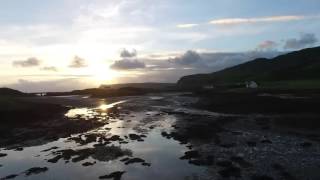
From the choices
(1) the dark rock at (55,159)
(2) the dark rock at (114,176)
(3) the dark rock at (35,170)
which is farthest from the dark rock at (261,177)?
(1) the dark rock at (55,159)

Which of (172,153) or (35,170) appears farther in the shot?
(172,153)

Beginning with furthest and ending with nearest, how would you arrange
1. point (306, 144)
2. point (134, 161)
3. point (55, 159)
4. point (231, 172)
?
1. point (306, 144)
2. point (55, 159)
3. point (134, 161)
4. point (231, 172)

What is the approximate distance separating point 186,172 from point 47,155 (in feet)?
60.2

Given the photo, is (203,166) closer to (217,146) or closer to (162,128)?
(217,146)

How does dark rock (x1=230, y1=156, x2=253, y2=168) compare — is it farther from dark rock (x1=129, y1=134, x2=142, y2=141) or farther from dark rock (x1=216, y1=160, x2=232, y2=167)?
dark rock (x1=129, y1=134, x2=142, y2=141)

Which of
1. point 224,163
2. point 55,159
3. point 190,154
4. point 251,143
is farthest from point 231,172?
point 55,159

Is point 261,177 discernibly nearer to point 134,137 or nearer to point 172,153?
point 172,153

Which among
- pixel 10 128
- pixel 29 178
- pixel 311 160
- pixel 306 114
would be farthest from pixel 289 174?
pixel 10 128

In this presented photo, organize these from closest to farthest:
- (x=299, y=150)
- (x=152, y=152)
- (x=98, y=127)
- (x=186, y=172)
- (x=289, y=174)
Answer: (x=289, y=174) < (x=186, y=172) < (x=299, y=150) < (x=152, y=152) < (x=98, y=127)

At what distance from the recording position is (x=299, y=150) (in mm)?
42875

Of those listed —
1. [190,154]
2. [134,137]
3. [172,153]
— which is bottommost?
[172,153]

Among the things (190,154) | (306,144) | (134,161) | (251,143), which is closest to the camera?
(134,161)

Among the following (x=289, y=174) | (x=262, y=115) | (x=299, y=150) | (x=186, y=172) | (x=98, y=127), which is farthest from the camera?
(x=262, y=115)

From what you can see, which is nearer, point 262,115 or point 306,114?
point 306,114
